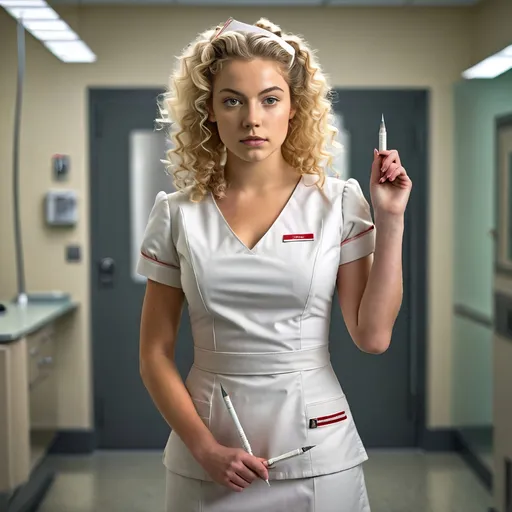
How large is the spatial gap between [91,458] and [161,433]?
285 millimetres

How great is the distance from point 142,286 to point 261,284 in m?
2.23

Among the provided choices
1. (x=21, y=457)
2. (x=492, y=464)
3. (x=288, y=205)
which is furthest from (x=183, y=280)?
(x=492, y=464)

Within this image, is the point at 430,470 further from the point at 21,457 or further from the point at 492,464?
the point at 21,457

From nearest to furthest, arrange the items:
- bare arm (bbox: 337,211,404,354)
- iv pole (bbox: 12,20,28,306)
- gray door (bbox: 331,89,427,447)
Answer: bare arm (bbox: 337,211,404,354), iv pole (bbox: 12,20,28,306), gray door (bbox: 331,89,427,447)

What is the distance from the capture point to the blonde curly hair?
997mm

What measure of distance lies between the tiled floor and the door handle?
68 cm

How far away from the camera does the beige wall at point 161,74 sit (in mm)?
2955

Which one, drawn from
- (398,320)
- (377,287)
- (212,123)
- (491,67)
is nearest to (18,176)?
(398,320)

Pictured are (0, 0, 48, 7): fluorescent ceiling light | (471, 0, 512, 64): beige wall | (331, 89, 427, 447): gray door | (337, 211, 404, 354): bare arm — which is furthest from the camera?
(331, 89, 427, 447): gray door

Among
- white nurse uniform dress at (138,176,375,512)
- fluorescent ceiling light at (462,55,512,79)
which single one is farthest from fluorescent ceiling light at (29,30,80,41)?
white nurse uniform dress at (138,176,375,512)

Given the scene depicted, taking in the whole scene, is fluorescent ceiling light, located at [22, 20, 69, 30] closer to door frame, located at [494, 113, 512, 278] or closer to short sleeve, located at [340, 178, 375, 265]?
door frame, located at [494, 113, 512, 278]

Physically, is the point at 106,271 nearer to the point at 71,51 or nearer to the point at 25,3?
the point at 71,51

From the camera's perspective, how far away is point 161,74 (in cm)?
302

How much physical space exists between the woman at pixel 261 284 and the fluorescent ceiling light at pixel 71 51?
201 centimetres
